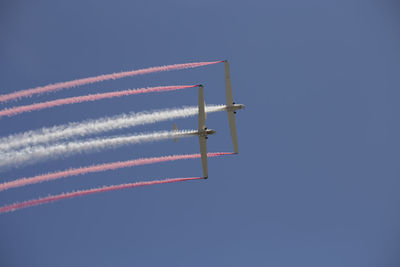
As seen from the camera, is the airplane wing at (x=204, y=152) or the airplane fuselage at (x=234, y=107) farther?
the airplane fuselage at (x=234, y=107)

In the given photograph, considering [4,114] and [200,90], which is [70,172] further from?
[200,90]

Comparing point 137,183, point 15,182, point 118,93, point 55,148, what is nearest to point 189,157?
point 137,183

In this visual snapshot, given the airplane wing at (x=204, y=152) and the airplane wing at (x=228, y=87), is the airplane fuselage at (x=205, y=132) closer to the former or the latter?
the airplane wing at (x=204, y=152)

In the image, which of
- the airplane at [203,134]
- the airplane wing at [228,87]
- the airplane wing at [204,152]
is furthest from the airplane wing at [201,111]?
the airplane wing at [228,87]

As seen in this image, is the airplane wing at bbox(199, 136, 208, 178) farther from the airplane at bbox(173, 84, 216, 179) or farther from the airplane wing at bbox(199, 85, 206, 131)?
the airplane wing at bbox(199, 85, 206, 131)

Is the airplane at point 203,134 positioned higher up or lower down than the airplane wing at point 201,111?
lower down

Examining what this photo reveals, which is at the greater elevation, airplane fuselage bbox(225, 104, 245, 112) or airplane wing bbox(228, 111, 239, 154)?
airplane fuselage bbox(225, 104, 245, 112)

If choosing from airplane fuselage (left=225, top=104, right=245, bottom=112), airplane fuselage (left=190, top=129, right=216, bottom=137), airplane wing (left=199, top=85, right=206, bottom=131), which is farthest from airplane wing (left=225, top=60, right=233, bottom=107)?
airplane wing (left=199, top=85, right=206, bottom=131)

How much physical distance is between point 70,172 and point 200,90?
55.6 ft

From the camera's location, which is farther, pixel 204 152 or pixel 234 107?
pixel 234 107

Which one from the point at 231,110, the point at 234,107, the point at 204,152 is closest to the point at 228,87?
the point at 234,107

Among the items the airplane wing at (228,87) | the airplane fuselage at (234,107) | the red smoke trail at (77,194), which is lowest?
the red smoke trail at (77,194)

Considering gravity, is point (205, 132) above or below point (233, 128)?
below

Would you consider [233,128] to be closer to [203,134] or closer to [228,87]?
[228,87]
